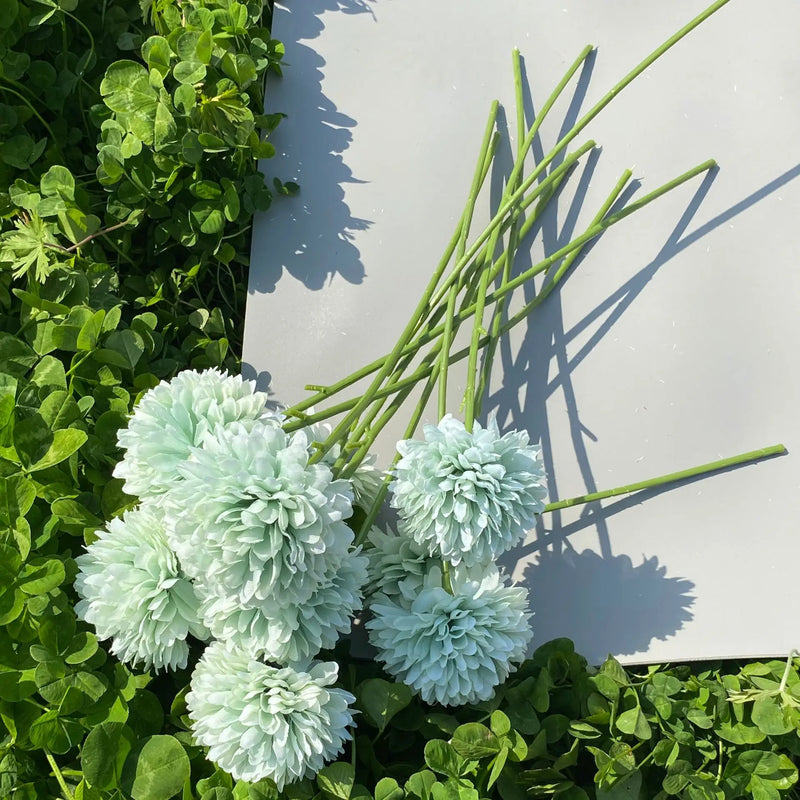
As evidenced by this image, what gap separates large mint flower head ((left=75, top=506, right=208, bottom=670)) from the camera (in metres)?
0.62

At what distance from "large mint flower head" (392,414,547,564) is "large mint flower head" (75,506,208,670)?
0.60 feet

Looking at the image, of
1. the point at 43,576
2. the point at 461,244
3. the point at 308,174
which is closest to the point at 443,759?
the point at 43,576

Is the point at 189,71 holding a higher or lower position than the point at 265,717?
Result: higher

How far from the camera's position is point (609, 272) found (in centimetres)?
91

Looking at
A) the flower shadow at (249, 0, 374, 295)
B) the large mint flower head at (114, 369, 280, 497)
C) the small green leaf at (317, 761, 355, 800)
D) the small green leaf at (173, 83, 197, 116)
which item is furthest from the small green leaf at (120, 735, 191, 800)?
the small green leaf at (173, 83, 197, 116)

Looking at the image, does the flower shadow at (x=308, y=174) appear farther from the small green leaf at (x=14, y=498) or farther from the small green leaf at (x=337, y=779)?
the small green leaf at (x=337, y=779)

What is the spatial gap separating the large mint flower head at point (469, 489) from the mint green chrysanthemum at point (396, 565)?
0.19ft

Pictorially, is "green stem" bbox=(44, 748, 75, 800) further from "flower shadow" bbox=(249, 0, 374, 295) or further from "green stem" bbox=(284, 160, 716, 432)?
"flower shadow" bbox=(249, 0, 374, 295)

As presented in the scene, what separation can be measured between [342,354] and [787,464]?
0.48 metres

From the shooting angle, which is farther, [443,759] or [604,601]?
[604,601]

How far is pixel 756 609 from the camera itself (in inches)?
32.8

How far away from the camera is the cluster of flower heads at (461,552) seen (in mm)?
633

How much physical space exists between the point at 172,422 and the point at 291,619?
17 centimetres

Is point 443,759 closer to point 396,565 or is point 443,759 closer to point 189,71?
point 396,565
